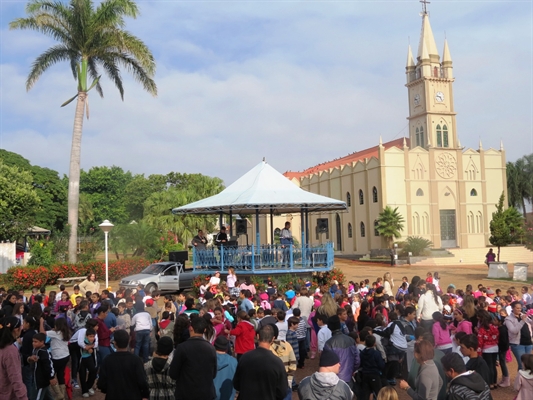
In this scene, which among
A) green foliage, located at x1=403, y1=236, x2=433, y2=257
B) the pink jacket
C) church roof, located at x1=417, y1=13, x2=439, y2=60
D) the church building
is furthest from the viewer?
church roof, located at x1=417, y1=13, x2=439, y2=60

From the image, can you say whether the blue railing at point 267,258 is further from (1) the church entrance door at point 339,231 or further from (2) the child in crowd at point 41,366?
(1) the church entrance door at point 339,231

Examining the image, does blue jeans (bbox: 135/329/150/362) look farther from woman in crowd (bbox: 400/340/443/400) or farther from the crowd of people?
woman in crowd (bbox: 400/340/443/400)

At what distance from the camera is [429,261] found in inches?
1544

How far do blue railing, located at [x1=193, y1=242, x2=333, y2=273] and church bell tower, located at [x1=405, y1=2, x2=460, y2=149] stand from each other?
33.3 m

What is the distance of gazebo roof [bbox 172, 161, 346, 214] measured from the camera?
63.8ft

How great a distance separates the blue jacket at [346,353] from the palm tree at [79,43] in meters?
22.3

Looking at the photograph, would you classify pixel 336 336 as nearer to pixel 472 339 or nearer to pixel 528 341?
pixel 472 339

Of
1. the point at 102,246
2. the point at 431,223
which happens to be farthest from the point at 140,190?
the point at 431,223

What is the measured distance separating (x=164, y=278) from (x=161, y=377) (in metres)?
16.8

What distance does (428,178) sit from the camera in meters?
48.9

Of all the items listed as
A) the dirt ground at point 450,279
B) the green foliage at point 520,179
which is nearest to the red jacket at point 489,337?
the dirt ground at point 450,279

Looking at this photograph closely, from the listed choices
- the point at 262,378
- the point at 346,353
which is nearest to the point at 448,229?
the point at 346,353

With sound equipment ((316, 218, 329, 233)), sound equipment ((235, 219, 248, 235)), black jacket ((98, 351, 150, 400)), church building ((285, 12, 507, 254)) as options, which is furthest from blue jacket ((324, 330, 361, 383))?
church building ((285, 12, 507, 254))

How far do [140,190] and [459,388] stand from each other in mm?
61944
